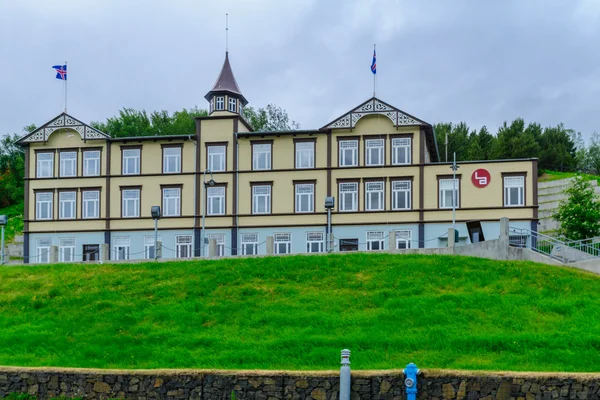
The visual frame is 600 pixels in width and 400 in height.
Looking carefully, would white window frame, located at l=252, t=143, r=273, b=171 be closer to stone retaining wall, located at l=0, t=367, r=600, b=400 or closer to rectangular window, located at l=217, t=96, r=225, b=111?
rectangular window, located at l=217, t=96, r=225, b=111

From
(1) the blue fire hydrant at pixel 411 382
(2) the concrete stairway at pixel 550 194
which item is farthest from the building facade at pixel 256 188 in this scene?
(1) the blue fire hydrant at pixel 411 382

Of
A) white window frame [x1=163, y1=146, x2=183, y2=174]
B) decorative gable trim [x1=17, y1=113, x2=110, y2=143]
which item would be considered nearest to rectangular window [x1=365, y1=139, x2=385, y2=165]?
white window frame [x1=163, y1=146, x2=183, y2=174]

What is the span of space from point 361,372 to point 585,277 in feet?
52.7

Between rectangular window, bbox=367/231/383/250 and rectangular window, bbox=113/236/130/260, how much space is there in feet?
48.7

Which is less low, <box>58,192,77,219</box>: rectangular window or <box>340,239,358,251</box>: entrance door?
<box>58,192,77,219</box>: rectangular window

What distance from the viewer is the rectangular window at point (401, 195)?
1936 inches

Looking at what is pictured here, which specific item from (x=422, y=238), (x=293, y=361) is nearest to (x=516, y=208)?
(x=422, y=238)

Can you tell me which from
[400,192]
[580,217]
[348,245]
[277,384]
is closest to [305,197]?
[348,245]

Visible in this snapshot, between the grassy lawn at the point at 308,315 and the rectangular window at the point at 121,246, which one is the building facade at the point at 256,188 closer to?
the rectangular window at the point at 121,246

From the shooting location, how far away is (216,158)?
51.6 meters

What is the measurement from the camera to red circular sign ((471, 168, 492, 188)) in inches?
1895

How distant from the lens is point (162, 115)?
85562 mm

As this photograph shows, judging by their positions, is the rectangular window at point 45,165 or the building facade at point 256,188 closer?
the building facade at point 256,188

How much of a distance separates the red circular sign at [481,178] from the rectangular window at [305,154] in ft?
31.6
